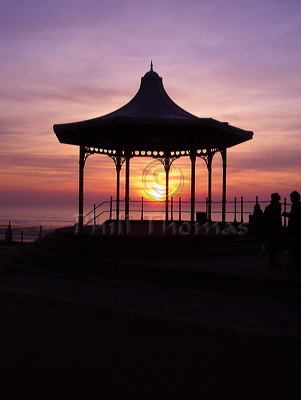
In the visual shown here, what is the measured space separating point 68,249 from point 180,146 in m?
9.74

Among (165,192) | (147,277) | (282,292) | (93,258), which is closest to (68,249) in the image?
(93,258)

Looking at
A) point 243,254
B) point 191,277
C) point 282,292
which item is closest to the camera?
point 282,292

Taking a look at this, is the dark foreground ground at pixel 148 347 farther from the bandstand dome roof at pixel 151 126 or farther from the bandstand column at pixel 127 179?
the bandstand dome roof at pixel 151 126

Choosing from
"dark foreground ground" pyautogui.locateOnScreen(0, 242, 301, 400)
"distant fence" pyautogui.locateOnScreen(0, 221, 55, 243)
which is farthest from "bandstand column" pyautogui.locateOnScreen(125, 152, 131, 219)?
"distant fence" pyautogui.locateOnScreen(0, 221, 55, 243)

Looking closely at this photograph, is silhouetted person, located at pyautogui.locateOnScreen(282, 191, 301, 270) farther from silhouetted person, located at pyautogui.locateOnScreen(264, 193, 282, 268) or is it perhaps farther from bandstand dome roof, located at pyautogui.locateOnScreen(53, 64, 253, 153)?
bandstand dome roof, located at pyautogui.locateOnScreen(53, 64, 253, 153)

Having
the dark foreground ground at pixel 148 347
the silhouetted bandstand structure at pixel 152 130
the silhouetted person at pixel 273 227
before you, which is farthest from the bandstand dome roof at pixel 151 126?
the dark foreground ground at pixel 148 347

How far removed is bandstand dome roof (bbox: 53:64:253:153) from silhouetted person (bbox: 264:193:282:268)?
3996mm

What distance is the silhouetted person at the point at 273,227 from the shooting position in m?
11.0

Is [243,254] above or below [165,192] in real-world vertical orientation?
below

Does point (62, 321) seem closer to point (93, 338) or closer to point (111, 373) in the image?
point (93, 338)

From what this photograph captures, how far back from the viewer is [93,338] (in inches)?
248

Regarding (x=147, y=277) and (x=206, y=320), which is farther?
(x=147, y=277)

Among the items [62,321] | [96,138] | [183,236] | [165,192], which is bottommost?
[62,321]

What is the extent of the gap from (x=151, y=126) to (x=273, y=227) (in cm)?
567
